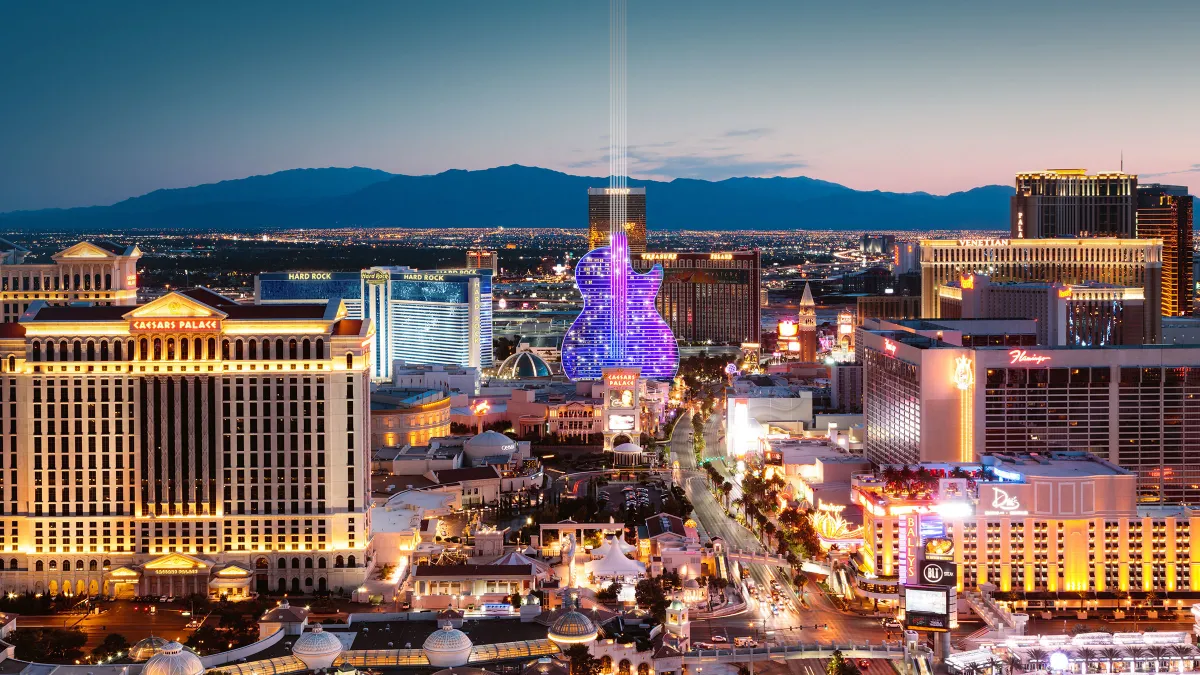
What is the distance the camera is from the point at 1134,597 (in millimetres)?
57344

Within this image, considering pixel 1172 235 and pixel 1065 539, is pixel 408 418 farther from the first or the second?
pixel 1172 235

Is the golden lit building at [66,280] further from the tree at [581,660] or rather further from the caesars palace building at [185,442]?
the tree at [581,660]

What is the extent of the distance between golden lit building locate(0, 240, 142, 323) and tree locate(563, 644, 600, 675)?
36.4 metres

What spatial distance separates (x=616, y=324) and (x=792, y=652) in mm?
60328

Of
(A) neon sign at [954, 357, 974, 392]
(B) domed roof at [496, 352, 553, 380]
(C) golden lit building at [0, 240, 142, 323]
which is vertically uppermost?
(C) golden lit building at [0, 240, 142, 323]

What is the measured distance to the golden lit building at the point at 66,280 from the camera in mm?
73375

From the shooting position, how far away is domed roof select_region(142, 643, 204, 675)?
136ft

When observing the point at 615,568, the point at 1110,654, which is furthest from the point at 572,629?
the point at 1110,654

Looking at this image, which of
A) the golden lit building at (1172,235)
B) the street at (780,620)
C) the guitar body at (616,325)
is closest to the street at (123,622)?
the street at (780,620)

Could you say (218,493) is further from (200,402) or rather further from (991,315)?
(991,315)

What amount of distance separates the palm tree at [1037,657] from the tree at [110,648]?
27560 mm

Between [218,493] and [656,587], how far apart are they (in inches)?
657

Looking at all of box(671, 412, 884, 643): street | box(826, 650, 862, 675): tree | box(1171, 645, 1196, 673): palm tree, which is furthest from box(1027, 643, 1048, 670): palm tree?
box(671, 412, 884, 643): street

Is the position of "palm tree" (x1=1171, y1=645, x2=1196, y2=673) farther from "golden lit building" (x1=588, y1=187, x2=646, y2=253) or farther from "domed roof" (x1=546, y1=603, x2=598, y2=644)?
"golden lit building" (x1=588, y1=187, x2=646, y2=253)
